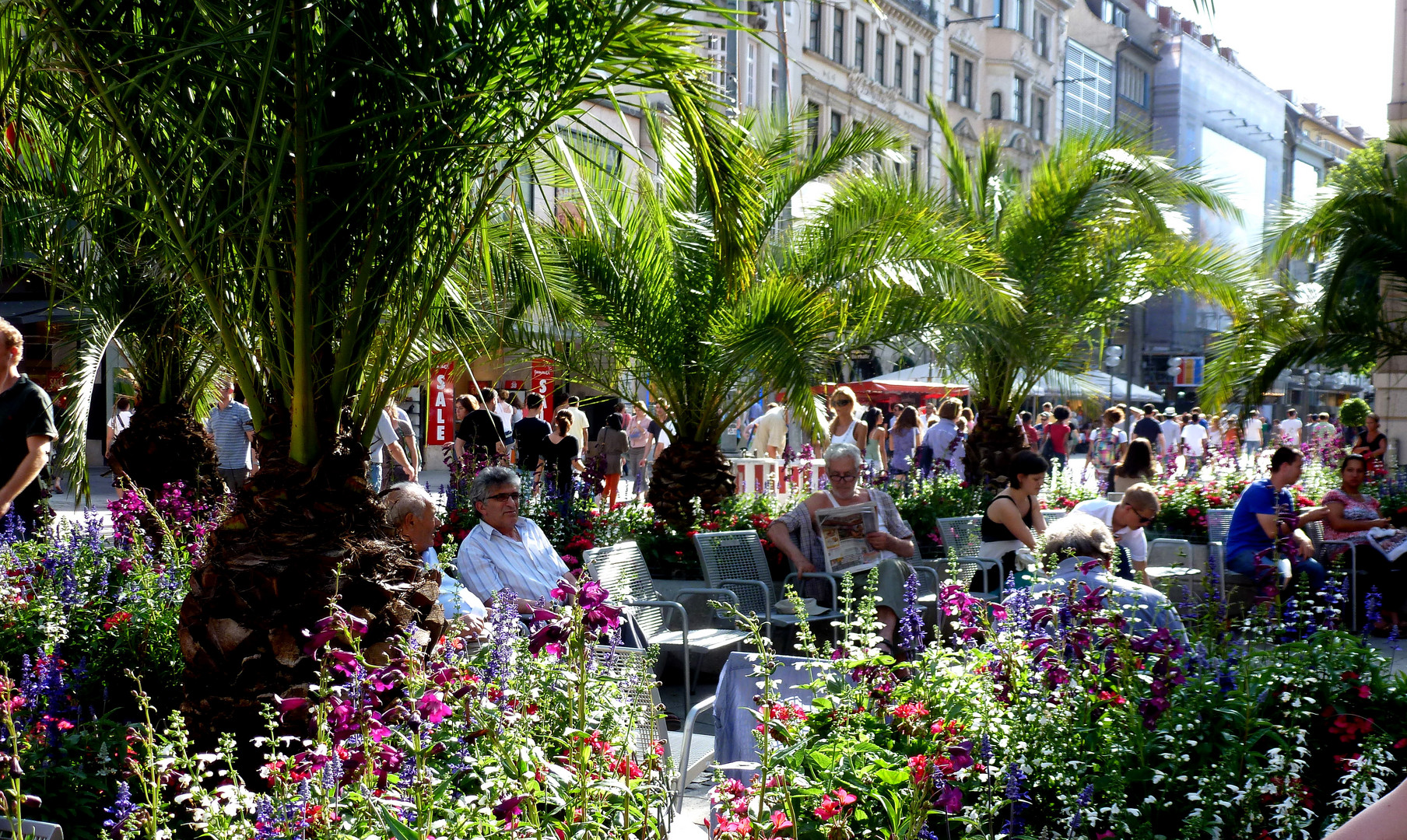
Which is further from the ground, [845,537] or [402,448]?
[402,448]

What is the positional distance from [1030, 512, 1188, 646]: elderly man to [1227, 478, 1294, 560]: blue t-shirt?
11.5ft

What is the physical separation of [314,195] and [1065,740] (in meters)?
2.44

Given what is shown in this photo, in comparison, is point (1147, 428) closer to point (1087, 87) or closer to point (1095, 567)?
point (1095, 567)

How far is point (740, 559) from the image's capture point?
731 cm

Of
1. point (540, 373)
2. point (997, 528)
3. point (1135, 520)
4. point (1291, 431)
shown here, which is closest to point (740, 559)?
point (997, 528)

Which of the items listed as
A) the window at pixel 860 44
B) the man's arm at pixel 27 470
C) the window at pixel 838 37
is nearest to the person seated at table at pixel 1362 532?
the man's arm at pixel 27 470

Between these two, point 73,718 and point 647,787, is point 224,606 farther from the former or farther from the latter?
point 647,787

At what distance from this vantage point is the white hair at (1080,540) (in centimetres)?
536

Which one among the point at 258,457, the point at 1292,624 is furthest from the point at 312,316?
the point at 1292,624

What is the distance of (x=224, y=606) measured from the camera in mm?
3582

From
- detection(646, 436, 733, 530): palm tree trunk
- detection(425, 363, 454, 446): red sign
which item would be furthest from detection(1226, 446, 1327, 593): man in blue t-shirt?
detection(425, 363, 454, 446): red sign

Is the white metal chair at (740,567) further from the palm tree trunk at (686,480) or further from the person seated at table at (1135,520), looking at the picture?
the palm tree trunk at (686,480)

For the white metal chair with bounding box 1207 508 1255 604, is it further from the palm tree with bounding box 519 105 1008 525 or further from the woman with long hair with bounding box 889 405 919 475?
the woman with long hair with bounding box 889 405 919 475

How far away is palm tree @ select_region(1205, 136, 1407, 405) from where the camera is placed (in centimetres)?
1344
